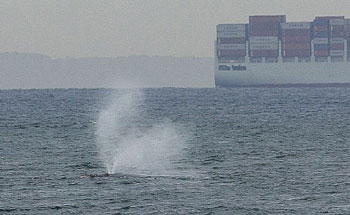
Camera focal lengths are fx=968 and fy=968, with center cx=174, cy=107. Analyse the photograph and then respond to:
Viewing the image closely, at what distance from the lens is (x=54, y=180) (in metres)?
53.3

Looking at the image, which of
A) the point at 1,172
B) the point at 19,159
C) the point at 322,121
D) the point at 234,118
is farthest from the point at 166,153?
the point at 234,118

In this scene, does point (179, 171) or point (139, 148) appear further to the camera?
point (139, 148)

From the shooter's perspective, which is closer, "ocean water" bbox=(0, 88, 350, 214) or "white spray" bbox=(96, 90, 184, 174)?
"ocean water" bbox=(0, 88, 350, 214)

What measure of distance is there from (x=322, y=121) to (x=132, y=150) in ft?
142

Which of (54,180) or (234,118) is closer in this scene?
(54,180)

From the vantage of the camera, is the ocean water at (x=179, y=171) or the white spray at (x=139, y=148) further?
the white spray at (x=139, y=148)

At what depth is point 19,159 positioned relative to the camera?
67.1 meters

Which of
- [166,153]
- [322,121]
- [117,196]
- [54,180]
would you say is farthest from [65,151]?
[322,121]

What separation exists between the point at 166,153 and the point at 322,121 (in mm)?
51665

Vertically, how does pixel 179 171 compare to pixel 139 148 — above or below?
above

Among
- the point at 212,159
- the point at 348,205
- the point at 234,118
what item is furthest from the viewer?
the point at 234,118

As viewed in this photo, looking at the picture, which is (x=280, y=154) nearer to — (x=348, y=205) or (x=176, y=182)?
(x=176, y=182)

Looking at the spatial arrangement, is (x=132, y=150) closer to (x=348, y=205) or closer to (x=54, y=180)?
(x=54, y=180)

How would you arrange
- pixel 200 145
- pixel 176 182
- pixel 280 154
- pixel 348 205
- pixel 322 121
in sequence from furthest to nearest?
pixel 322 121
pixel 200 145
pixel 280 154
pixel 176 182
pixel 348 205
